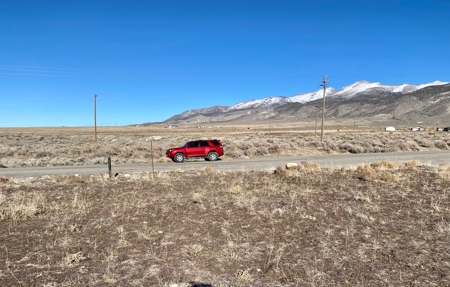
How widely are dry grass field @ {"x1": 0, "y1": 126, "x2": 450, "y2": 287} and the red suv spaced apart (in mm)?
12246

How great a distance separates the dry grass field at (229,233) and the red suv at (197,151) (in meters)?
12.2

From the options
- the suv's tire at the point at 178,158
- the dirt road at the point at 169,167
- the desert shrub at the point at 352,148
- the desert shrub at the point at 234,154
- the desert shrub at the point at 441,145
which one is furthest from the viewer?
the desert shrub at the point at 441,145

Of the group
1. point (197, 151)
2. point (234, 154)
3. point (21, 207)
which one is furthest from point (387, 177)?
point (234, 154)

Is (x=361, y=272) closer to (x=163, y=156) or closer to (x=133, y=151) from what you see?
(x=163, y=156)

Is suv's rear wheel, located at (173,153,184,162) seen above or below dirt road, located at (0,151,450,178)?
above

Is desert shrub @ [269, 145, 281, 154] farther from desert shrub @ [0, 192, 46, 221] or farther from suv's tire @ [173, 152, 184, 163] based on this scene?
desert shrub @ [0, 192, 46, 221]

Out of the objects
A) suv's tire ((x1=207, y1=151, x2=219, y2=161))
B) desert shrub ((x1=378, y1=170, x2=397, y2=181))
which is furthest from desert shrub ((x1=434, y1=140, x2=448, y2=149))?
desert shrub ((x1=378, y1=170, x2=397, y2=181))

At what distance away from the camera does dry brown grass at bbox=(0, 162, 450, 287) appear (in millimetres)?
5137

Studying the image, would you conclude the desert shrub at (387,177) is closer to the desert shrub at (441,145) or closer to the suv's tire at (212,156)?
the suv's tire at (212,156)

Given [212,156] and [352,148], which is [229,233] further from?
[352,148]

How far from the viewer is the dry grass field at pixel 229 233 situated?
514 centimetres

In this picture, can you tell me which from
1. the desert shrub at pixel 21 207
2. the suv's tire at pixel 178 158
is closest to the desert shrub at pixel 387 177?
the desert shrub at pixel 21 207

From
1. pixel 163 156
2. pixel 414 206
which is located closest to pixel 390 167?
pixel 414 206

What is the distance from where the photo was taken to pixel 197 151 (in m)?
25.9
